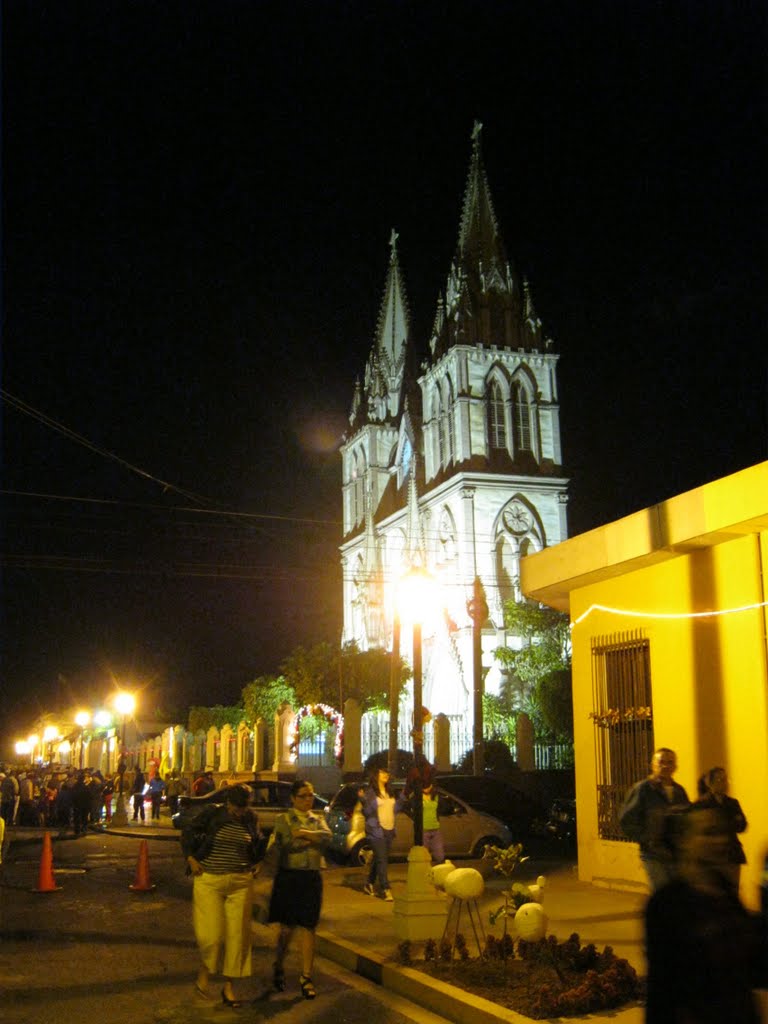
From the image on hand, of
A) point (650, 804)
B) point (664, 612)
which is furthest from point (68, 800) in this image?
point (650, 804)

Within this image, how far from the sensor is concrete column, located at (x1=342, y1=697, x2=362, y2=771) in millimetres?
39469

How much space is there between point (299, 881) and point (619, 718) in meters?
6.71

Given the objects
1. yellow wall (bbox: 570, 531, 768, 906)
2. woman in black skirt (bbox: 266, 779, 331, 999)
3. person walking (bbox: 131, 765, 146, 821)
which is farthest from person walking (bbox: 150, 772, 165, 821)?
woman in black skirt (bbox: 266, 779, 331, 999)

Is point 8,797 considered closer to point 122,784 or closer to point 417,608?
point 122,784

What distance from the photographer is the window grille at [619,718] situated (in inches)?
564

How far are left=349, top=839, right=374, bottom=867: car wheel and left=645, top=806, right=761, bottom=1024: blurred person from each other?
1349 centimetres

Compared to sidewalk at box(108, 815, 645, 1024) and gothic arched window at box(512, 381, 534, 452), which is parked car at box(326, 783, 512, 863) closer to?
sidewalk at box(108, 815, 645, 1024)

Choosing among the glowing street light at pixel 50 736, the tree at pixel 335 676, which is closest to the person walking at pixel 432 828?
the tree at pixel 335 676

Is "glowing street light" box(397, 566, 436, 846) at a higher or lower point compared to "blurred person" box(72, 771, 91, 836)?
higher

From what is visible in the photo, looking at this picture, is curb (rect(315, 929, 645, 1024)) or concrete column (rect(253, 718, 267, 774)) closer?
curb (rect(315, 929, 645, 1024))

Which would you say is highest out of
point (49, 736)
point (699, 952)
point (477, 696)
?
point (477, 696)

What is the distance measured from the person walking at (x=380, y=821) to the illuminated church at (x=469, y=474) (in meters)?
47.1

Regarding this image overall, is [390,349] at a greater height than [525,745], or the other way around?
[390,349]

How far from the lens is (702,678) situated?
12.9m
